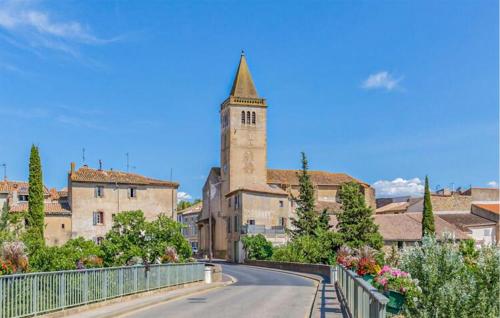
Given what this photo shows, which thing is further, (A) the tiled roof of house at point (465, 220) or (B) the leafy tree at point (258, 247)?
(A) the tiled roof of house at point (465, 220)

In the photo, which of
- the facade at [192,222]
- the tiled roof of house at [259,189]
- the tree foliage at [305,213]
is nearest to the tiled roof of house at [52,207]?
the tiled roof of house at [259,189]

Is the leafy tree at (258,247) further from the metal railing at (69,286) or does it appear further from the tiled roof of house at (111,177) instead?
the metal railing at (69,286)

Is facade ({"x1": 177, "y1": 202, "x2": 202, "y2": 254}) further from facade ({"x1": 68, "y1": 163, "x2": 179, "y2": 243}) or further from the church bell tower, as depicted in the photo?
facade ({"x1": 68, "y1": 163, "x2": 179, "y2": 243})

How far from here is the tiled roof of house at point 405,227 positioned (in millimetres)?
73688

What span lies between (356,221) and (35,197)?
28.8 metres

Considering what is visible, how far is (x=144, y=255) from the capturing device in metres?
27.1

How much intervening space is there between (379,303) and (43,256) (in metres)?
16.7

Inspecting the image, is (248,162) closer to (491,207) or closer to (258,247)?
(258,247)

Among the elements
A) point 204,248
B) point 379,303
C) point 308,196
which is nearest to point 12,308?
point 379,303

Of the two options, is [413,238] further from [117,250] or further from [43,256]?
[43,256]

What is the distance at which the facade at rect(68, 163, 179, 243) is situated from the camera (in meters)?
60.5

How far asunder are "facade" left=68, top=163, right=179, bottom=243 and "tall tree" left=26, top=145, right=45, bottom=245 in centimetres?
761

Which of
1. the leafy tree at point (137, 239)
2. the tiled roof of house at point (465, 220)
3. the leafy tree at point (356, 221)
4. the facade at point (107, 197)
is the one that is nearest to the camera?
the leafy tree at point (137, 239)

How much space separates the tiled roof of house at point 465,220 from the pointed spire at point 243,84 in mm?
30960
